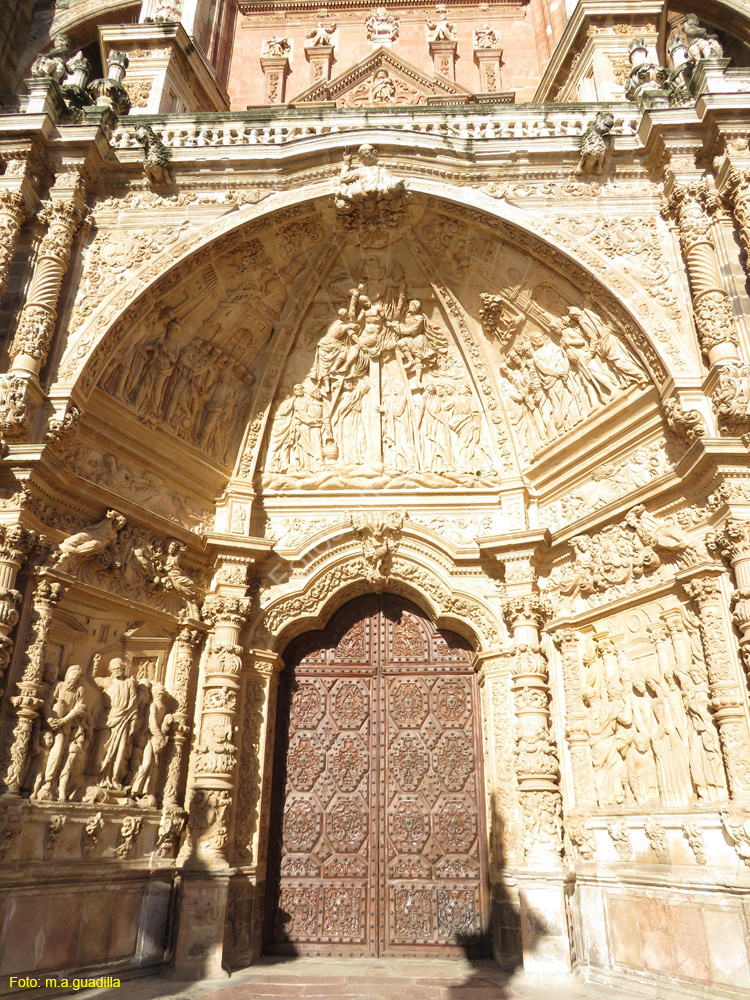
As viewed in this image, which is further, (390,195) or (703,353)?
(390,195)

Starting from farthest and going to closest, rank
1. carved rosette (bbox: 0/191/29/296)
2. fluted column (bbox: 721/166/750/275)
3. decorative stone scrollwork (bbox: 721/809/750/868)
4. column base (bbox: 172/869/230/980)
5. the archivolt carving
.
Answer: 1. the archivolt carving
2. carved rosette (bbox: 0/191/29/296)
3. fluted column (bbox: 721/166/750/275)
4. column base (bbox: 172/869/230/980)
5. decorative stone scrollwork (bbox: 721/809/750/868)

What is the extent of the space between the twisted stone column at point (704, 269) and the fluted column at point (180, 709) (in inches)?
233

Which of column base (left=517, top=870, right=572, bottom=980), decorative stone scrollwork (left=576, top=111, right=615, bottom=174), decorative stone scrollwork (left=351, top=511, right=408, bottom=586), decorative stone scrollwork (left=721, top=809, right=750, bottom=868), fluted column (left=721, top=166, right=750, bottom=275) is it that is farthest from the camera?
decorative stone scrollwork (left=351, top=511, right=408, bottom=586)

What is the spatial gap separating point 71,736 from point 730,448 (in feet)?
20.8

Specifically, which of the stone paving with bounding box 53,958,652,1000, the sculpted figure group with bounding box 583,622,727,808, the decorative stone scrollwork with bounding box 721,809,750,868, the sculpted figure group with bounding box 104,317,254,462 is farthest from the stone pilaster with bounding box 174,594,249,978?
the decorative stone scrollwork with bounding box 721,809,750,868

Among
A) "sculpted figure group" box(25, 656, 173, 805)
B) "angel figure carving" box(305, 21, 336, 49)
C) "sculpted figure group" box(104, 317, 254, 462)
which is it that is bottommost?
"sculpted figure group" box(25, 656, 173, 805)

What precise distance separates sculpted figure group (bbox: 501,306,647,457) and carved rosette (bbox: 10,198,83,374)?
16.6 feet

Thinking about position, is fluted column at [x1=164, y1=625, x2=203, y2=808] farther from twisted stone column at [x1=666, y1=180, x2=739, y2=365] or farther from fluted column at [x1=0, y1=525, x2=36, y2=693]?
twisted stone column at [x1=666, y1=180, x2=739, y2=365]

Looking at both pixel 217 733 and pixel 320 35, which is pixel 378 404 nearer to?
pixel 217 733

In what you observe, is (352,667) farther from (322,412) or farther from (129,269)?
(129,269)

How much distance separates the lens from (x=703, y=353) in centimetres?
688

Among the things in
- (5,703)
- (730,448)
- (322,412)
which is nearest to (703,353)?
(730,448)

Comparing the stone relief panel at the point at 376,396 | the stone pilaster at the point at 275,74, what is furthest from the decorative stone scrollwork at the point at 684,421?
the stone pilaster at the point at 275,74

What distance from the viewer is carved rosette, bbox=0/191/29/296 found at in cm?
721
